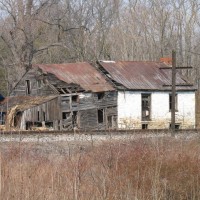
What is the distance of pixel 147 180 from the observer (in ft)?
32.3

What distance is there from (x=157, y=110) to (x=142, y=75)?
2890 millimetres

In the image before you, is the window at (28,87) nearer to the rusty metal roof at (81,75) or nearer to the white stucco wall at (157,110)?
the rusty metal roof at (81,75)

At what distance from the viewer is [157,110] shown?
39.2 meters

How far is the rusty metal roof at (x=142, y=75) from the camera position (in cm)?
3831

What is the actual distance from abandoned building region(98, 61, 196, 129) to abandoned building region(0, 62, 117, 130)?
0.79 meters

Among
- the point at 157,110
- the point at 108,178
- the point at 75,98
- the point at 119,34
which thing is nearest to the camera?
the point at 108,178

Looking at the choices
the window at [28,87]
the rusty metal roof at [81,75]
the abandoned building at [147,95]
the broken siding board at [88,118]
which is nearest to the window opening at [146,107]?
the abandoned building at [147,95]

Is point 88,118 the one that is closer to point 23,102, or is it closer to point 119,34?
point 23,102

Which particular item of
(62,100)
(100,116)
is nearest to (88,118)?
(100,116)

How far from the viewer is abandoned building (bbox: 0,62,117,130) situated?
33.7 metres

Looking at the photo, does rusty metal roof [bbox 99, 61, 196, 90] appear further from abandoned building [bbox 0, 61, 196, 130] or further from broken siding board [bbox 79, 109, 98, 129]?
broken siding board [bbox 79, 109, 98, 129]

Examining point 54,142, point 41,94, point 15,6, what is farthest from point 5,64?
point 54,142

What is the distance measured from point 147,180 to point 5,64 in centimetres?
3793

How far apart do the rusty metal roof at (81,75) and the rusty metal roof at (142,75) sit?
0.97 meters
